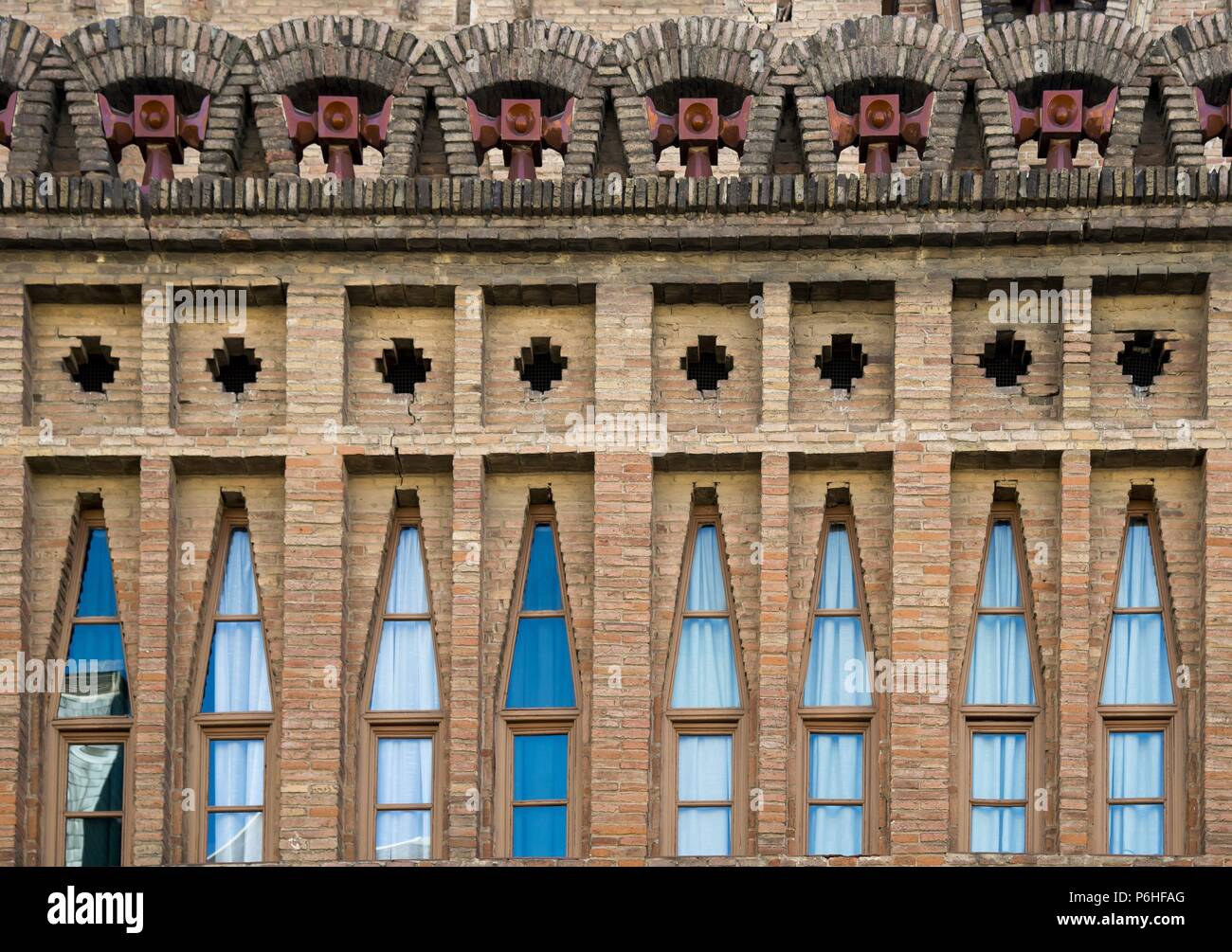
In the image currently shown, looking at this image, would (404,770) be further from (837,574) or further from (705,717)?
(837,574)

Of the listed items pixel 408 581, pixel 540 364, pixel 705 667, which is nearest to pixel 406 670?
pixel 408 581

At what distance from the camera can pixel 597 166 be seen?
29406 millimetres

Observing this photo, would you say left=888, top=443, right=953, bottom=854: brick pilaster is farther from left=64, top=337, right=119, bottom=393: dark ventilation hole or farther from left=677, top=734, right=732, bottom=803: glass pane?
left=64, top=337, right=119, bottom=393: dark ventilation hole

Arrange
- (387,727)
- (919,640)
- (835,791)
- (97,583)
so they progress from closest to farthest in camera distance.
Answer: (919,640) < (835,791) < (387,727) < (97,583)

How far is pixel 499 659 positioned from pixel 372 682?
0.97 metres

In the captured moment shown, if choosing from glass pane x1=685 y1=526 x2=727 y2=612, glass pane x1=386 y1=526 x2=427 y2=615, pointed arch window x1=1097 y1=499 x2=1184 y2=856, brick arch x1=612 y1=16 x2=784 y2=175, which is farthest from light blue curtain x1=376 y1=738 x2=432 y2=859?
pointed arch window x1=1097 y1=499 x2=1184 y2=856

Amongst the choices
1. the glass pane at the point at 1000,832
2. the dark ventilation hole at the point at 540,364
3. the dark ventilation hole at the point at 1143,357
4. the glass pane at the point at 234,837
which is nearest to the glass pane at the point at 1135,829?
the glass pane at the point at 1000,832

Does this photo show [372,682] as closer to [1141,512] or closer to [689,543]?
[689,543]

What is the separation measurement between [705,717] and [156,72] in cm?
653

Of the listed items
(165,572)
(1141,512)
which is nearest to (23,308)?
(165,572)

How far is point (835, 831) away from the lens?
28.0 meters

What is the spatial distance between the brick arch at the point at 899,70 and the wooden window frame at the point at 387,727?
4.48 meters

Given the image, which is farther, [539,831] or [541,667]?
[541,667]
